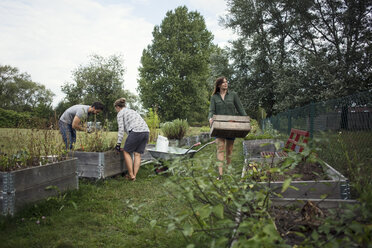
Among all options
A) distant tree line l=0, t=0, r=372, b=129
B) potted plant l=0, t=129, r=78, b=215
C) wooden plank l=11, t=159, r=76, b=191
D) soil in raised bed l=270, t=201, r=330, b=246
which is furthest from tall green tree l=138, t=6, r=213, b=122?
soil in raised bed l=270, t=201, r=330, b=246

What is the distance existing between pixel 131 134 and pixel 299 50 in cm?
1498

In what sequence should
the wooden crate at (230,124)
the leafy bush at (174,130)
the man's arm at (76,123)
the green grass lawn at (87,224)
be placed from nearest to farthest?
the green grass lawn at (87,224) < the wooden crate at (230,124) < the man's arm at (76,123) < the leafy bush at (174,130)

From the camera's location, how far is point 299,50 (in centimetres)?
1625

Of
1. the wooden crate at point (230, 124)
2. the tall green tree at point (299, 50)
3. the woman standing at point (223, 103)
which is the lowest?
the wooden crate at point (230, 124)

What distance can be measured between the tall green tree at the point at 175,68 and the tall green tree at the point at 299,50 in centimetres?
1036

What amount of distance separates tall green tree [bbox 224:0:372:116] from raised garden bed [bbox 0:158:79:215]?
504 inches

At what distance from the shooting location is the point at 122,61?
37.7 meters

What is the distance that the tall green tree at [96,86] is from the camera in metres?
35.5

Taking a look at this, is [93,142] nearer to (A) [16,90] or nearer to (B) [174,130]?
(B) [174,130]

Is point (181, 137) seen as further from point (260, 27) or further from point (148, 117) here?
point (260, 27)

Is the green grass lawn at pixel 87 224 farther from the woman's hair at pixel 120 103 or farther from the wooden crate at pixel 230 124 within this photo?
the woman's hair at pixel 120 103

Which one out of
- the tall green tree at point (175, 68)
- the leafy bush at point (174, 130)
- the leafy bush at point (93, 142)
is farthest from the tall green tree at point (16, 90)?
the leafy bush at point (93, 142)

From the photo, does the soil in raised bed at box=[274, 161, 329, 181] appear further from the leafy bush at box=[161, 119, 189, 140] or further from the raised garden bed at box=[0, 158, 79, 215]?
the leafy bush at box=[161, 119, 189, 140]

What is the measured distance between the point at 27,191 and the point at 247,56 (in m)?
18.4
